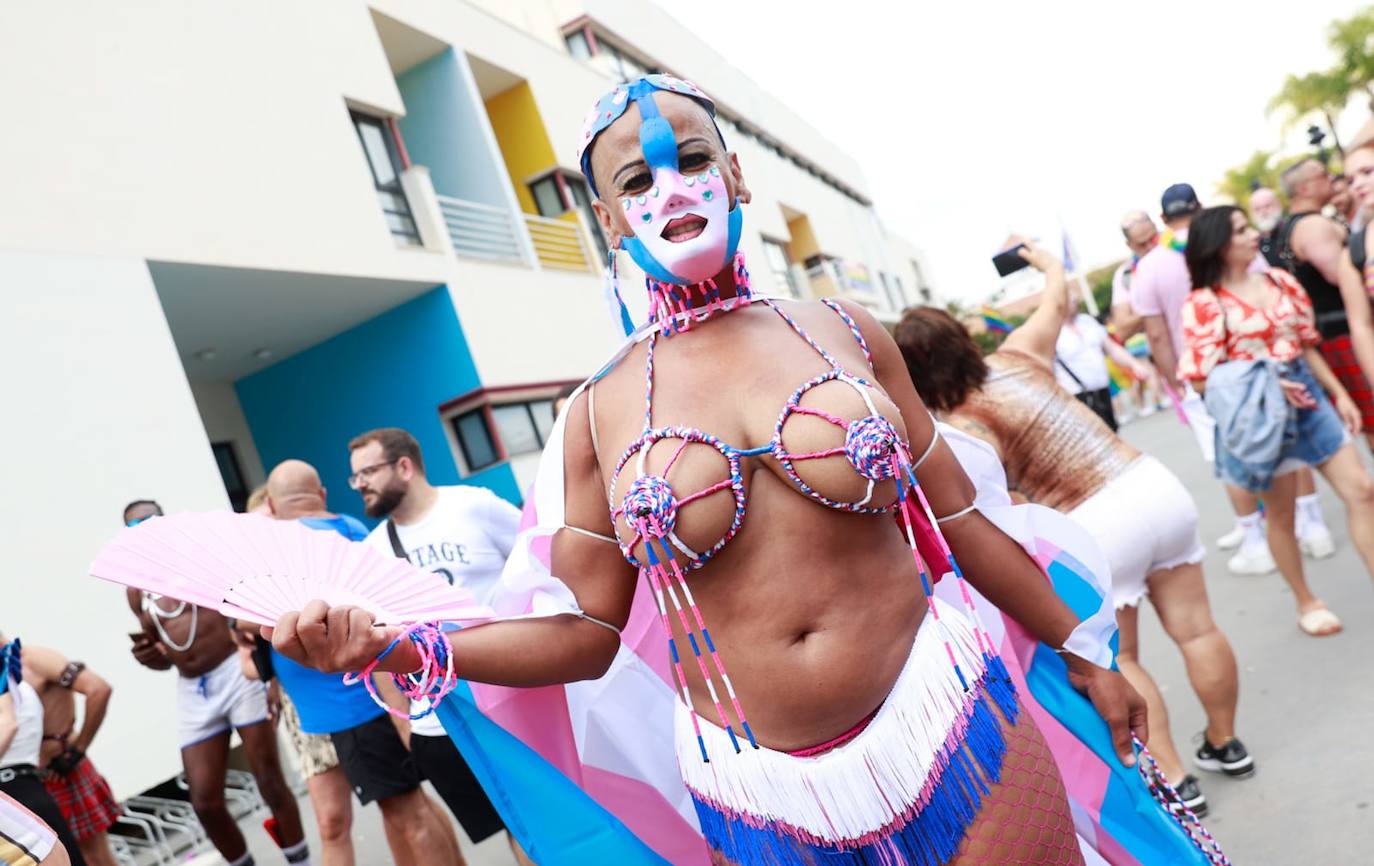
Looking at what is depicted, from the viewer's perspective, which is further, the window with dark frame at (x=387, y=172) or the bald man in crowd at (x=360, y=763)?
the window with dark frame at (x=387, y=172)

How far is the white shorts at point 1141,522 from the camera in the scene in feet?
10.8

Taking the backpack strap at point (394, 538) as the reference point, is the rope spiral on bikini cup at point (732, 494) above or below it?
below

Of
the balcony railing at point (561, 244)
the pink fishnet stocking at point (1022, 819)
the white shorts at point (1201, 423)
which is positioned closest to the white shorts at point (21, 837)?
the pink fishnet stocking at point (1022, 819)

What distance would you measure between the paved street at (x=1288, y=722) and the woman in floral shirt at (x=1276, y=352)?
18.7 inches

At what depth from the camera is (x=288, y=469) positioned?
4.73 metres

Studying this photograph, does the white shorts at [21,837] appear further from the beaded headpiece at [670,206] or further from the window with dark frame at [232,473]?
the window with dark frame at [232,473]

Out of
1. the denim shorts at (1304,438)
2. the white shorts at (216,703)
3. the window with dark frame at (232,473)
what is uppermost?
the window with dark frame at (232,473)

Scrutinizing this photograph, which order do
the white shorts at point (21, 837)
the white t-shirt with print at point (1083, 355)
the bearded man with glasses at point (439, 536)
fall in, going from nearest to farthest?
the white shorts at point (21, 837) < the bearded man with glasses at point (439, 536) < the white t-shirt with print at point (1083, 355)

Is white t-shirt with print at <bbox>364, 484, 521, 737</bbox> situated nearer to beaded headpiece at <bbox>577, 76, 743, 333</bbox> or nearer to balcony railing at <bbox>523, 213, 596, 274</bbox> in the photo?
beaded headpiece at <bbox>577, 76, 743, 333</bbox>

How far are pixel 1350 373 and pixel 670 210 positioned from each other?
4299 millimetres

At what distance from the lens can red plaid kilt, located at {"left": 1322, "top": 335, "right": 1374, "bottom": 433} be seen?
4871 mm

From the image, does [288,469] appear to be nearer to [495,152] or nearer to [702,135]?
[702,135]

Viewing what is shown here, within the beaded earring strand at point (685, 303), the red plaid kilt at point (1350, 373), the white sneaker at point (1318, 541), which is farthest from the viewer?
the white sneaker at point (1318, 541)

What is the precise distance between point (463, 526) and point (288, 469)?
40.5 inches
